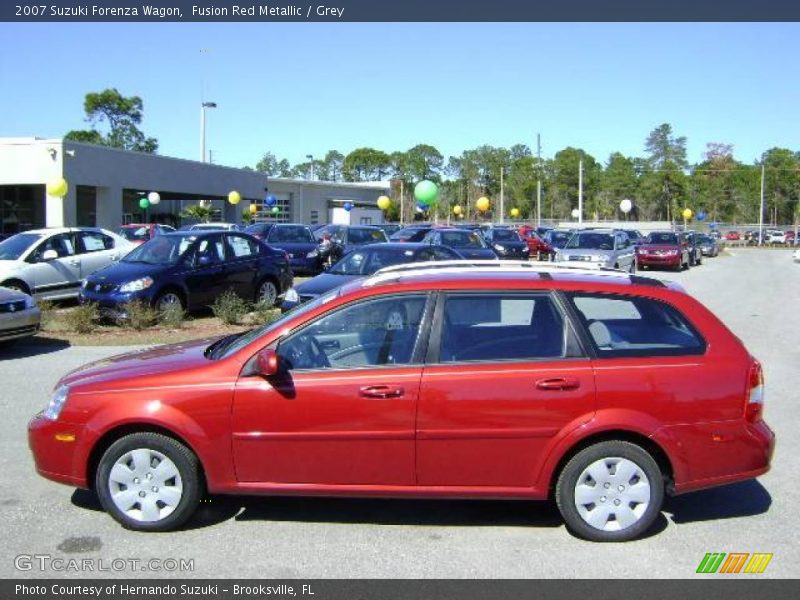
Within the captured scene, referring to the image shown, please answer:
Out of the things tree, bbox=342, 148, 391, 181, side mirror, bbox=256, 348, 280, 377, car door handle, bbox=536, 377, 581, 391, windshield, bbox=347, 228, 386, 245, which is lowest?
car door handle, bbox=536, 377, 581, 391

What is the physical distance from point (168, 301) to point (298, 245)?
10375mm

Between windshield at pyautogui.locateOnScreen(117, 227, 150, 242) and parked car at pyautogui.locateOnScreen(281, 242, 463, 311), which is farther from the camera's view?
windshield at pyautogui.locateOnScreen(117, 227, 150, 242)

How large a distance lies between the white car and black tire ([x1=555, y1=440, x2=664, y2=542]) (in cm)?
1256

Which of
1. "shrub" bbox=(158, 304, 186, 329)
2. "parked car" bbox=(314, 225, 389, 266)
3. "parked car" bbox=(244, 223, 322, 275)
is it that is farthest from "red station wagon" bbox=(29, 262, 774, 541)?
"parked car" bbox=(314, 225, 389, 266)

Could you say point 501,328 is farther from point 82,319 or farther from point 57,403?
point 82,319

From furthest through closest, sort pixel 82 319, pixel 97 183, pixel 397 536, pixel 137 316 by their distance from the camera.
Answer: pixel 97 183
pixel 137 316
pixel 82 319
pixel 397 536

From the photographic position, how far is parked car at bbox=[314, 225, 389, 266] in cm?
2427

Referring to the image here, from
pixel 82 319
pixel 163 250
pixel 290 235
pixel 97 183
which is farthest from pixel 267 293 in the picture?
pixel 97 183

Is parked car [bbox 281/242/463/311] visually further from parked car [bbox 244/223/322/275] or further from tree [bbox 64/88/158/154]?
tree [bbox 64/88/158/154]

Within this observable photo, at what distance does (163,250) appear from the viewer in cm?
1430

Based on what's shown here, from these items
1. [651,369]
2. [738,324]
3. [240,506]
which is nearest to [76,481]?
[240,506]
